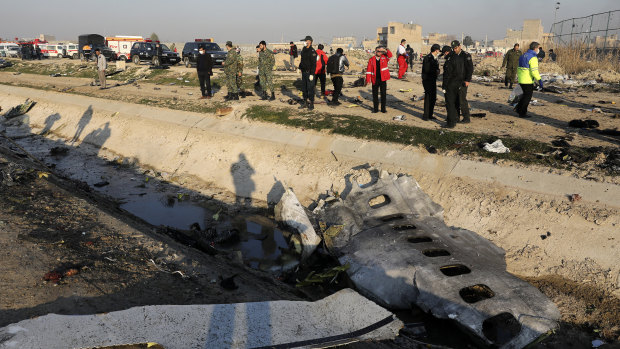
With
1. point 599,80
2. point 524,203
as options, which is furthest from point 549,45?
point 524,203

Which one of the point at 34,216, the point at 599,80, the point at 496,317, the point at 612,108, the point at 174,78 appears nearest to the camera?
the point at 496,317

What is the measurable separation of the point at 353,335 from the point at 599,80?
20264 mm

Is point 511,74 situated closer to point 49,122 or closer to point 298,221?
point 298,221

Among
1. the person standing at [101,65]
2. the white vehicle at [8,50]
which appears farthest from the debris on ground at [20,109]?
the white vehicle at [8,50]

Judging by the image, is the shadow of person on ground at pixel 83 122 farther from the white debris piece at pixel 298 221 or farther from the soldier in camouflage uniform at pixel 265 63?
the white debris piece at pixel 298 221

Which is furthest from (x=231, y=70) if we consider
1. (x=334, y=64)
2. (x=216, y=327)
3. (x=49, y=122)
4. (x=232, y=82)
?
(x=216, y=327)

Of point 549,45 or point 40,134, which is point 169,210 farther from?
point 549,45

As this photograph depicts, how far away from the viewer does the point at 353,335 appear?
4.25 metres

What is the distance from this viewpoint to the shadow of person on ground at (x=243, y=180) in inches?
380

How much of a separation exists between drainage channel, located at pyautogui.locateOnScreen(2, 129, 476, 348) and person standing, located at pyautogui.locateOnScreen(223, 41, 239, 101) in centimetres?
422

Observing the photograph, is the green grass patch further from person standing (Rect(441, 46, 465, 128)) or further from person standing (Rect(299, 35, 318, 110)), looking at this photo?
person standing (Rect(299, 35, 318, 110))

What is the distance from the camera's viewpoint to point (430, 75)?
400 inches

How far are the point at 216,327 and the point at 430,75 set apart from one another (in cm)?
815

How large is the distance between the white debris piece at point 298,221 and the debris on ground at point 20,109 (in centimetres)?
1691
